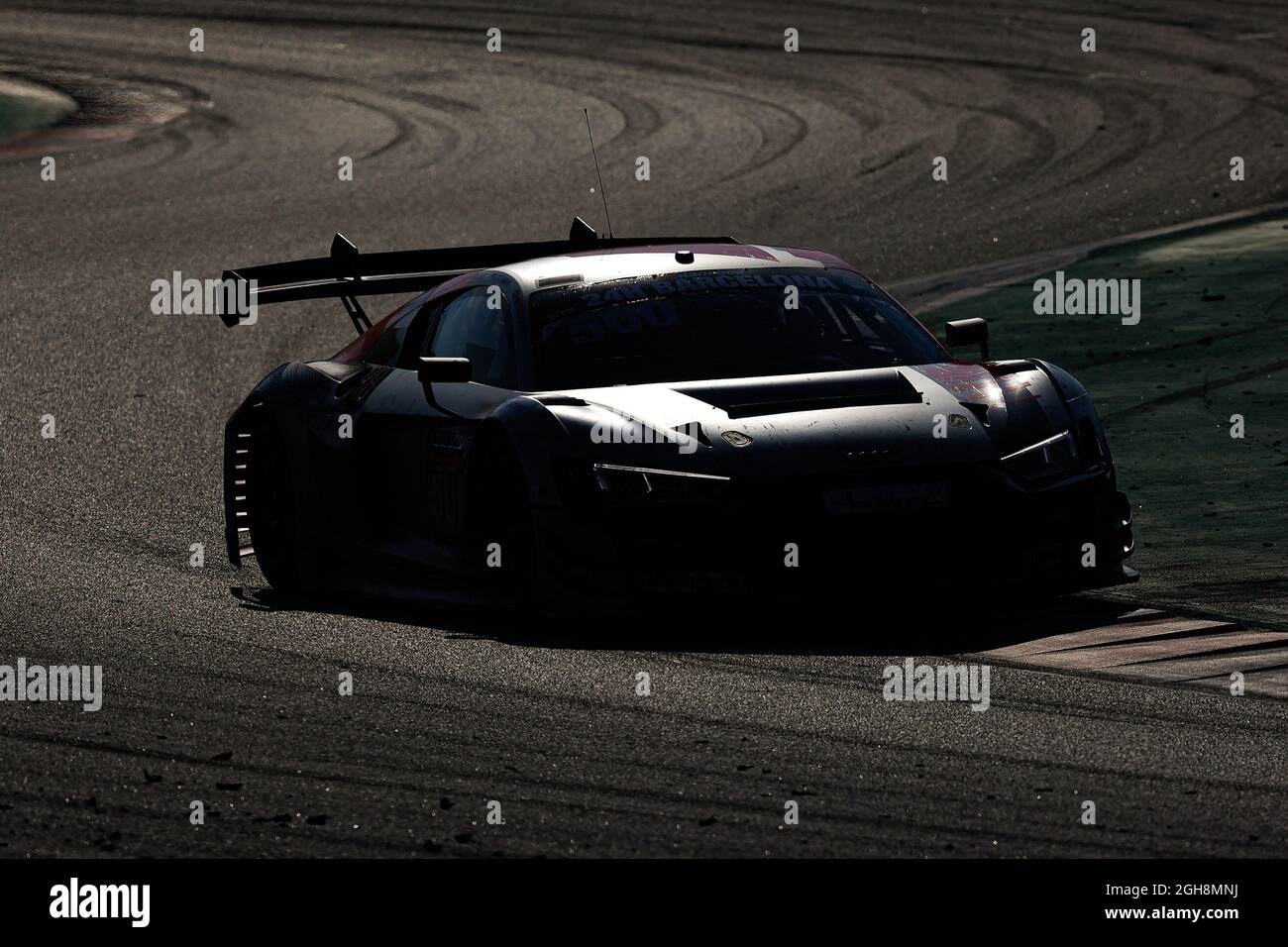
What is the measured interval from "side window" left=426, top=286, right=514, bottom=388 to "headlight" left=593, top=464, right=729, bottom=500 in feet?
3.41

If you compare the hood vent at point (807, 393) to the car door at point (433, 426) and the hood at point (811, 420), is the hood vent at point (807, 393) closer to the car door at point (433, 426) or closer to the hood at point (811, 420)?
the hood at point (811, 420)

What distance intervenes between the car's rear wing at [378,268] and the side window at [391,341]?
9.4 inches

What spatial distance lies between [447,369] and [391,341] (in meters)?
1.19

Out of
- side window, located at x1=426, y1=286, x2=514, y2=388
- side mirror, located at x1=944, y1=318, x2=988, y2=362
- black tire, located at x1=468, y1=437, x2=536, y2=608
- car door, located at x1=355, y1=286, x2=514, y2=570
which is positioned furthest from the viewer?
side mirror, located at x1=944, y1=318, x2=988, y2=362

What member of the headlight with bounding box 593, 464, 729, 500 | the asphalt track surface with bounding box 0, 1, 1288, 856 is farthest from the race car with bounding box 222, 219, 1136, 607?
the asphalt track surface with bounding box 0, 1, 1288, 856

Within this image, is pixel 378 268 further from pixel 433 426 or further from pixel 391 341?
pixel 433 426

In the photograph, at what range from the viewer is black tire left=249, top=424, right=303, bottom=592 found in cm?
888

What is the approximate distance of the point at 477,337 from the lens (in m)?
8.46

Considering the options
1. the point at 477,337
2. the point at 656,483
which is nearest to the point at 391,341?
the point at 477,337

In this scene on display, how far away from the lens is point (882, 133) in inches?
803

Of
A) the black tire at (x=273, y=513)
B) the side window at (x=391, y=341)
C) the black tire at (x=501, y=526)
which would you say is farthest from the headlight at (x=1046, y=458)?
the black tire at (x=273, y=513)

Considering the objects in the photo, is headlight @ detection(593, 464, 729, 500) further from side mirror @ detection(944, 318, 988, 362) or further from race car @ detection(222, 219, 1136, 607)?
side mirror @ detection(944, 318, 988, 362)
